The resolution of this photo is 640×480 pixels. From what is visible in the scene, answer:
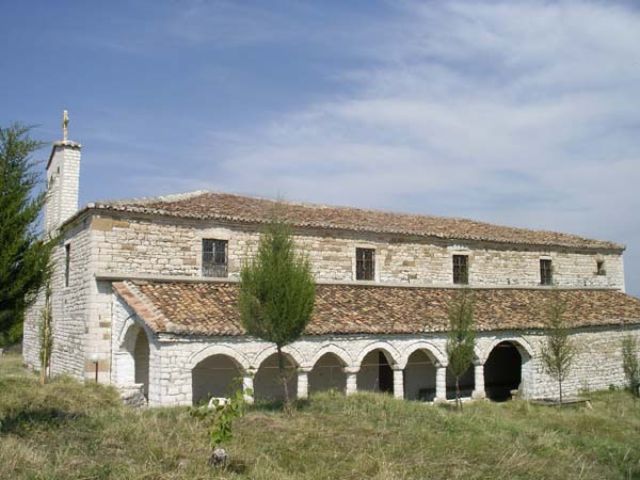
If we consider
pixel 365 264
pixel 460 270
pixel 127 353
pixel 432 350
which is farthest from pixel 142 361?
pixel 460 270

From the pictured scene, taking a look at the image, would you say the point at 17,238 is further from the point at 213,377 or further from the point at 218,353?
the point at 213,377

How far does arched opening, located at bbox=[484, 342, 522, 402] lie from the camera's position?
2364 centimetres

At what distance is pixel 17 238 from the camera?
1017 cm

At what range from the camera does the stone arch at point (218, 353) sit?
A: 14.2 meters

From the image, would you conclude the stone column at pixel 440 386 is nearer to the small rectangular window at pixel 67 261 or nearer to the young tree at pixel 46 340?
the small rectangular window at pixel 67 261

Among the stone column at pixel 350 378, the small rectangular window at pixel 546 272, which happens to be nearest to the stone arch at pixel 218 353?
the stone column at pixel 350 378

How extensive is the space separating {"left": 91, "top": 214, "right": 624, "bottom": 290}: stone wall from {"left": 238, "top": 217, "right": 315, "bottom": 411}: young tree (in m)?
4.72

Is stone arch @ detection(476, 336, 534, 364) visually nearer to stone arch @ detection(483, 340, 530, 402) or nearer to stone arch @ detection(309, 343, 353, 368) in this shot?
stone arch @ detection(483, 340, 530, 402)

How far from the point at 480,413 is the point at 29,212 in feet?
36.5

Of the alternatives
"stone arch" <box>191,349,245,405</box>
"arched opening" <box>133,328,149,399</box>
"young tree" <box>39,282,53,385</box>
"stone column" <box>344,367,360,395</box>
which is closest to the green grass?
"stone column" <box>344,367,360,395</box>

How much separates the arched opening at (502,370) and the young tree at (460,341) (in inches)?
265

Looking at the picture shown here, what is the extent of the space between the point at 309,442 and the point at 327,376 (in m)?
8.51

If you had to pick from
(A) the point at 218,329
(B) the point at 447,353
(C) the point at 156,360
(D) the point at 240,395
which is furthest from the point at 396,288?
(D) the point at 240,395

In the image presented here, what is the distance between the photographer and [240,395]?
9219 millimetres
